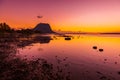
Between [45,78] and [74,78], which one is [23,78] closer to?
[45,78]

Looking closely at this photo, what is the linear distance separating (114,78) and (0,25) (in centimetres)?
17433

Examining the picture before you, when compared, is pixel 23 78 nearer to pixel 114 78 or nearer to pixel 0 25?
pixel 114 78

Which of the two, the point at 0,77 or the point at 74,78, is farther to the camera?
the point at 74,78

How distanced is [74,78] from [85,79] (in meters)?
1.29

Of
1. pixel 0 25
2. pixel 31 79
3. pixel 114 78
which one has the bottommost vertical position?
pixel 114 78

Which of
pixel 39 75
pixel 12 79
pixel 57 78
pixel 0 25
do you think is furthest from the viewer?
pixel 0 25

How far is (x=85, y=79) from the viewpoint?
15.5m

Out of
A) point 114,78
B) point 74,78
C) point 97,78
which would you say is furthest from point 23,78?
point 114,78

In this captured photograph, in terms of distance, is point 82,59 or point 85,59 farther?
point 85,59

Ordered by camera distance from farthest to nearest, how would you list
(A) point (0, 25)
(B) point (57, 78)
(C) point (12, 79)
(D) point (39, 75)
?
(A) point (0, 25), (D) point (39, 75), (B) point (57, 78), (C) point (12, 79)

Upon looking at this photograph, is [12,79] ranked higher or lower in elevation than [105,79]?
higher

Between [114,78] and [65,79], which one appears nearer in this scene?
[65,79]

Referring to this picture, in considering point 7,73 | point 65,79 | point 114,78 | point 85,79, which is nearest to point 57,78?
point 65,79

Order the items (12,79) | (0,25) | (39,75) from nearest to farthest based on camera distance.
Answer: (12,79) → (39,75) → (0,25)
